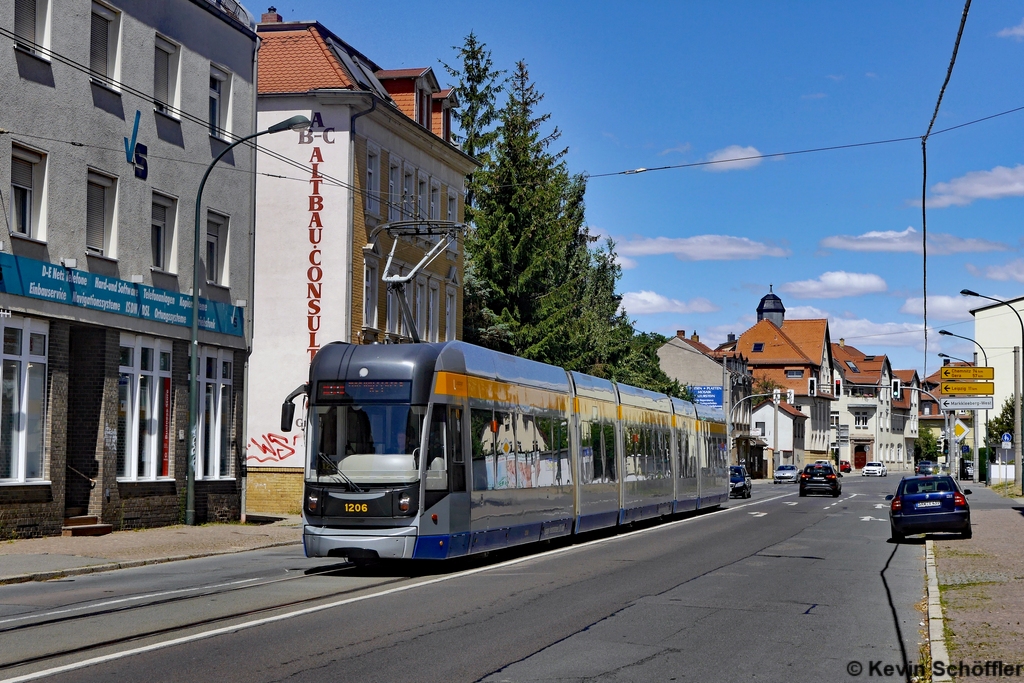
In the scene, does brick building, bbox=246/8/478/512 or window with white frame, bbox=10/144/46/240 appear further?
brick building, bbox=246/8/478/512

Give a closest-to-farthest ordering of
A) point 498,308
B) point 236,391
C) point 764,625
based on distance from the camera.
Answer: point 764,625, point 236,391, point 498,308

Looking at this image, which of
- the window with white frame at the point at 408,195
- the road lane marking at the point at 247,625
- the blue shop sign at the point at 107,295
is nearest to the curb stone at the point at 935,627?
the road lane marking at the point at 247,625

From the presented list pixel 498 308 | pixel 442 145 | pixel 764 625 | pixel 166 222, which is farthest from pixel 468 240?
pixel 764 625

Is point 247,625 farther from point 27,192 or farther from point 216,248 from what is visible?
point 216,248

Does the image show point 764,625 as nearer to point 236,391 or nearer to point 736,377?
point 236,391

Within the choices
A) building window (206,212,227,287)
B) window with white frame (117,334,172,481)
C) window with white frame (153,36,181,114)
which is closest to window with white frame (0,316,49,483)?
window with white frame (117,334,172,481)

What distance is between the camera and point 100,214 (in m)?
24.9

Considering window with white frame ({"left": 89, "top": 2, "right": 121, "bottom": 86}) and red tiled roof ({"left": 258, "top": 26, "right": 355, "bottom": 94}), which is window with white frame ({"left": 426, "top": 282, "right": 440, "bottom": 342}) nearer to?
red tiled roof ({"left": 258, "top": 26, "right": 355, "bottom": 94})

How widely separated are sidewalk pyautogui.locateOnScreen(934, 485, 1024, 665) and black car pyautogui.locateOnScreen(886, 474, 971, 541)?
389 millimetres

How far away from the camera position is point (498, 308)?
4975cm

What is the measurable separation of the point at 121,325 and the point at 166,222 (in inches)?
129

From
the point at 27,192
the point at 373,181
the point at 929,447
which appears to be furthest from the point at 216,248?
the point at 929,447

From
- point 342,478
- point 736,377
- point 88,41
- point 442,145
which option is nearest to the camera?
point 342,478

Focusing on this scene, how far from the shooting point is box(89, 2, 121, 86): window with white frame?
24.6 meters
